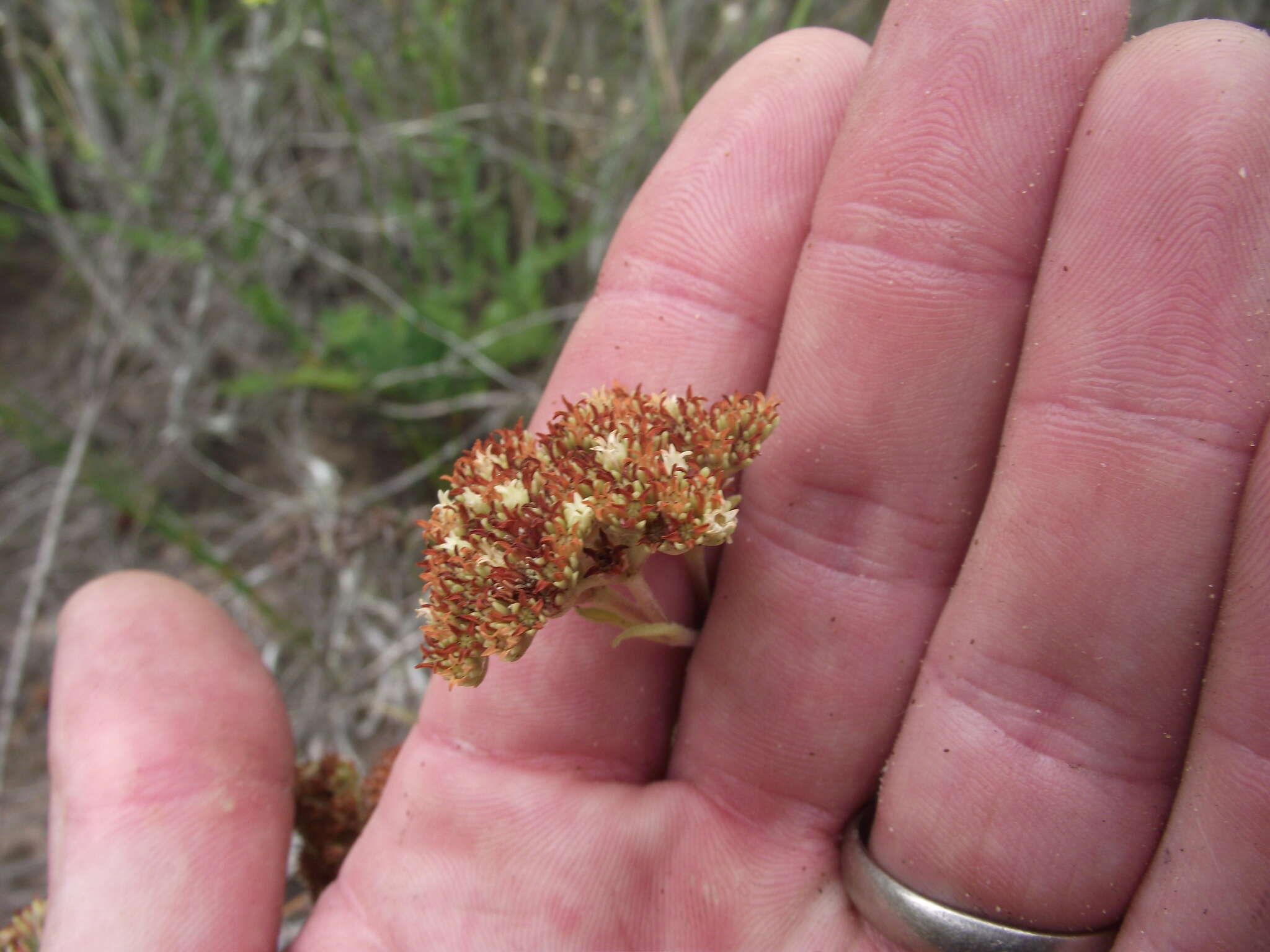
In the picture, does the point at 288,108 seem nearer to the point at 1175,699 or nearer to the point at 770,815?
the point at 770,815

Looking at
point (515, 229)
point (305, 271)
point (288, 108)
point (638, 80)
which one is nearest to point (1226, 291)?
point (638, 80)

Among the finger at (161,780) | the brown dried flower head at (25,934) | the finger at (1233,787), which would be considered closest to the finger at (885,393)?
the finger at (1233,787)

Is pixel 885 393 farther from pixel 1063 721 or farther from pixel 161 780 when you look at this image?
pixel 161 780

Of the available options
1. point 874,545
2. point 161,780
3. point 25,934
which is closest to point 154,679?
point 161,780

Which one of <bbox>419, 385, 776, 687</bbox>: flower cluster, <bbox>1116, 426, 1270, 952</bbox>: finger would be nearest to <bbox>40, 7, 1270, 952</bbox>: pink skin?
<bbox>1116, 426, 1270, 952</bbox>: finger

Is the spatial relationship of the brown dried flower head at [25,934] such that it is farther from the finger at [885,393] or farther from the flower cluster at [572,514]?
the finger at [885,393]

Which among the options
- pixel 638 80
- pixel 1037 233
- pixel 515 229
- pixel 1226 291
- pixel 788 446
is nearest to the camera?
pixel 1226 291
